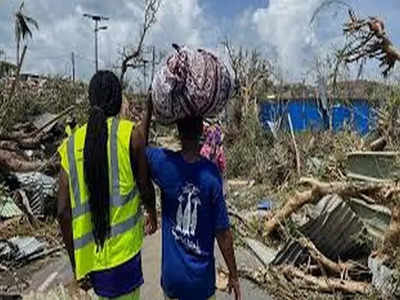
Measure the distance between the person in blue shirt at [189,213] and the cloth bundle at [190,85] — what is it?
0.08 m

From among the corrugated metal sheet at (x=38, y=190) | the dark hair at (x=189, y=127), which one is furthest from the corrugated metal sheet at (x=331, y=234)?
the corrugated metal sheet at (x=38, y=190)

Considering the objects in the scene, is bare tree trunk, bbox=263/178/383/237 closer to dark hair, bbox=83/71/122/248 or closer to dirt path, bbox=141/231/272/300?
dirt path, bbox=141/231/272/300

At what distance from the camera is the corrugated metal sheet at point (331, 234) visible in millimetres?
6980

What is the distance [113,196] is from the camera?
3320mm

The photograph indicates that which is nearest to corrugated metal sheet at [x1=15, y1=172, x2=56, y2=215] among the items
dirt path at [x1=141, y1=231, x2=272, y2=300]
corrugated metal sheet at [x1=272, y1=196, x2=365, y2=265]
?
dirt path at [x1=141, y1=231, x2=272, y2=300]

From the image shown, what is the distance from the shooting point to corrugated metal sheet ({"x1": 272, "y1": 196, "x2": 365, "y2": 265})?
6.98 metres

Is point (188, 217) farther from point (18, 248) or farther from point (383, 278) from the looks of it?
point (18, 248)

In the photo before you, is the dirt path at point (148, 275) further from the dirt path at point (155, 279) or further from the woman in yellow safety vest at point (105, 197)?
the woman in yellow safety vest at point (105, 197)

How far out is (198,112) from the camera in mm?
3186

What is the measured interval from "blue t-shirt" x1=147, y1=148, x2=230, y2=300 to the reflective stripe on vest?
0.18m

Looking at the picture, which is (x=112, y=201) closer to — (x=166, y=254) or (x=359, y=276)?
(x=166, y=254)

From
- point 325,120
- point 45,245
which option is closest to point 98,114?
point 45,245

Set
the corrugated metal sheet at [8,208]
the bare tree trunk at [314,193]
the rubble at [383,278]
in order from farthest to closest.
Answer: the corrugated metal sheet at [8,208]
the bare tree trunk at [314,193]
the rubble at [383,278]

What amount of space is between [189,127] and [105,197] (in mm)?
523
